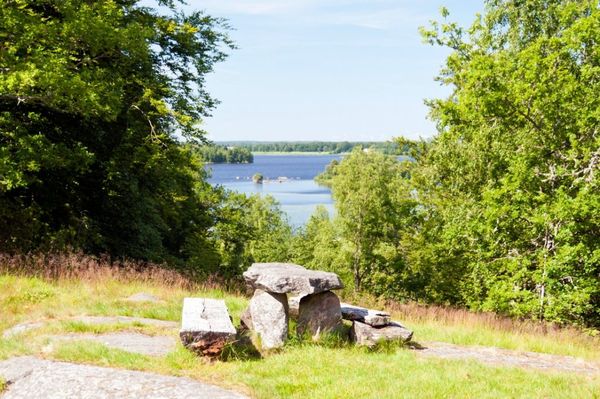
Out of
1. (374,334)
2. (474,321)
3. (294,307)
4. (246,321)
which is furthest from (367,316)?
(474,321)

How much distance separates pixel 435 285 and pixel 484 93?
1469 cm

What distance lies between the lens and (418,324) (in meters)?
13.0

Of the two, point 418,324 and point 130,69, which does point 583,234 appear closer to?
point 418,324

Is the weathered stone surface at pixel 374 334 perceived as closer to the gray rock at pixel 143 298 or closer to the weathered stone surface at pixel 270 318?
the weathered stone surface at pixel 270 318

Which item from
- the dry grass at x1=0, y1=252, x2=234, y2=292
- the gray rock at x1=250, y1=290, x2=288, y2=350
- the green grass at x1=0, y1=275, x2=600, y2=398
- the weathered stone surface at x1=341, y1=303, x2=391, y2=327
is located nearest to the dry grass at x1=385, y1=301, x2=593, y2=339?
the green grass at x1=0, y1=275, x2=600, y2=398

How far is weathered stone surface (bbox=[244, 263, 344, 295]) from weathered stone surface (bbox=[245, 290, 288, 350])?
0.22 meters

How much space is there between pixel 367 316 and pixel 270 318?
1900 mm

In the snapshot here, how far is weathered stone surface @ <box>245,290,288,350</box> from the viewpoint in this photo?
379 inches

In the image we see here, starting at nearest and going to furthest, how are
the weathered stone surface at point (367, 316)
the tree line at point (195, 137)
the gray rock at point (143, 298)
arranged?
the weathered stone surface at point (367, 316) < the gray rock at point (143, 298) < the tree line at point (195, 137)

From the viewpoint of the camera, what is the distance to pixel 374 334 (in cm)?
993

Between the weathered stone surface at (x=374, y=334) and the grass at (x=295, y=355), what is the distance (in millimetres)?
199

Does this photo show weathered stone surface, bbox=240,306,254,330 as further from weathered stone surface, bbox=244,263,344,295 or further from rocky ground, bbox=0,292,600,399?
rocky ground, bbox=0,292,600,399

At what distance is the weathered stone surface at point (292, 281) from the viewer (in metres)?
9.87

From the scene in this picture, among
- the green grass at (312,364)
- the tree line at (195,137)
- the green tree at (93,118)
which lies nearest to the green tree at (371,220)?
the tree line at (195,137)
